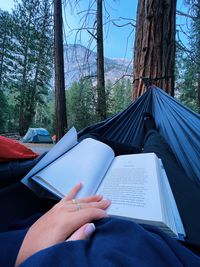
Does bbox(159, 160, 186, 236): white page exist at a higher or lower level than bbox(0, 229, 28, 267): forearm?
higher

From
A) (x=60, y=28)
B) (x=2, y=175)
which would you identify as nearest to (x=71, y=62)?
(x=60, y=28)

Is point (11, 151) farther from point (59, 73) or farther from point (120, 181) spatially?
point (59, 73)

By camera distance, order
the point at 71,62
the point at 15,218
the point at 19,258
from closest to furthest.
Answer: the point at 19,258, the point at 15,218, the point at 71,62

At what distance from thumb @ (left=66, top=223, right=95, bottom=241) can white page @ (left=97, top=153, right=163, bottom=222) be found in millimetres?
95

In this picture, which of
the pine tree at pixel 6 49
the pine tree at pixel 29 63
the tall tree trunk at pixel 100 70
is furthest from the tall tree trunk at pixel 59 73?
the pine tree at pixel 6 49

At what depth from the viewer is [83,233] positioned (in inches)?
16.7

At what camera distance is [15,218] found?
713 mm

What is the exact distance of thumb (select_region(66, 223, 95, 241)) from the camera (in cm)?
42

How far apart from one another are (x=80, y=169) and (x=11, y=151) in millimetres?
214

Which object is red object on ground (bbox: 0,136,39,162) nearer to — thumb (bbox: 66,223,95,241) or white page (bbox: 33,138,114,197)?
white page (bbox: 33,138,114,197)

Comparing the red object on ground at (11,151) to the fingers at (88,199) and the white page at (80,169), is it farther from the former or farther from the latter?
the fingers at (88,199)

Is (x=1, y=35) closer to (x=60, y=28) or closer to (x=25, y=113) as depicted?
(x=25, y=113)

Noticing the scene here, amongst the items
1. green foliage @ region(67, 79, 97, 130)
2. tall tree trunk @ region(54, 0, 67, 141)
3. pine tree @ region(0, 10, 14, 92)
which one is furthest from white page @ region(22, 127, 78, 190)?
pine tree @ region(0, 10, 14, 92)

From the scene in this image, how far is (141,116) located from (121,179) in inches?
33.4
